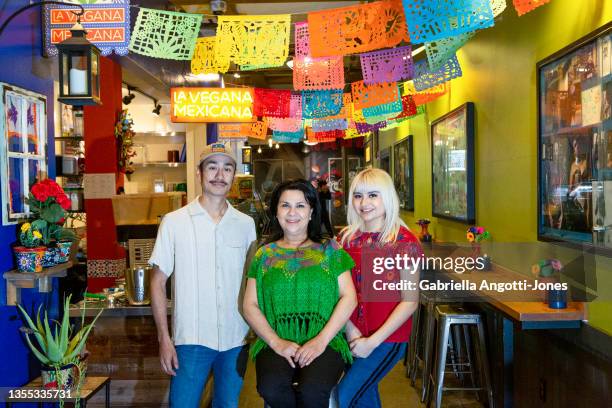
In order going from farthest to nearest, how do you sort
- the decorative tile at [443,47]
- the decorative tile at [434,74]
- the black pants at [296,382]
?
the decorative tile at [434,74]
the decorative tile at [443,47]
the black pants at [296,382]

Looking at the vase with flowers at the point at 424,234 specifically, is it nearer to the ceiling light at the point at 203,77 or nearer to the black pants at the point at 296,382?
the black pants at the point at 296,382

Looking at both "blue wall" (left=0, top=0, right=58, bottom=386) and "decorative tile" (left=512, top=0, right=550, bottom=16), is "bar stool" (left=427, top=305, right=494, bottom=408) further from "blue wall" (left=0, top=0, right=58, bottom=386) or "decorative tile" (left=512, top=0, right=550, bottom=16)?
"blue wall" (left=0, top=0, right=58, bottom=386)

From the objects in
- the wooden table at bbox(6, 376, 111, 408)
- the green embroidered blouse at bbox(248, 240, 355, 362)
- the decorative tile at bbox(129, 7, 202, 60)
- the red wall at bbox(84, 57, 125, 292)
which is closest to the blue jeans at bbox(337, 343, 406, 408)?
the green embroidered blouse at bbox(248, 240, 355, 362)

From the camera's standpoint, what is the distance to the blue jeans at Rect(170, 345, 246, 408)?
2.37 metres

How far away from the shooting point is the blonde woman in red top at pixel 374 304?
91.2 inches

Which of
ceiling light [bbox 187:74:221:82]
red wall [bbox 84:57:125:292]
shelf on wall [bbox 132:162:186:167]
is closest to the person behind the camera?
red wall [bbox 84:57:125:292]

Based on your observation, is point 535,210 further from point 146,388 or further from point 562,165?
point 146,388

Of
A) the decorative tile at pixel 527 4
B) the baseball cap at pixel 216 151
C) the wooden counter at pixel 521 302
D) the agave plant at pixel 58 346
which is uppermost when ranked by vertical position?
the decorative tile at pixel 527 4

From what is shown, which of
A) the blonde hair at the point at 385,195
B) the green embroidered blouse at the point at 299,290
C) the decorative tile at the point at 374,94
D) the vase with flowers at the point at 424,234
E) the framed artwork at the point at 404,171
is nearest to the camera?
the green embroidered blouse at the point at 299,290

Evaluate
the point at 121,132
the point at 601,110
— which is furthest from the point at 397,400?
the point at 121,132

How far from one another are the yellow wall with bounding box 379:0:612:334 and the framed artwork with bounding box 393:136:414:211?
2.63 metres

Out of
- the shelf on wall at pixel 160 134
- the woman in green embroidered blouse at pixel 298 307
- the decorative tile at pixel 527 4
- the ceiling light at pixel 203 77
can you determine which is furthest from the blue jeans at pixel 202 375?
the shelf on wall at pixel 160 134

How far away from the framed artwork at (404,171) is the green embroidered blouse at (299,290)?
18.8 ft

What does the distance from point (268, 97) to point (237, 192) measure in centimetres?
381
